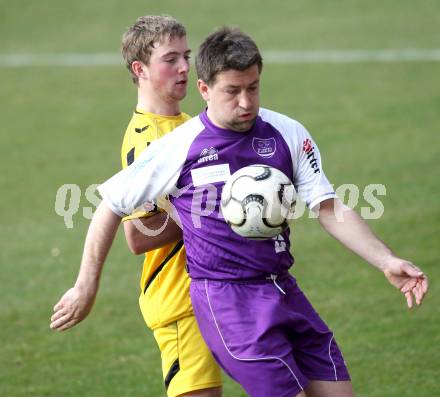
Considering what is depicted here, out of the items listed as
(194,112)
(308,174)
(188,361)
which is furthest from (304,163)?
(194,112)

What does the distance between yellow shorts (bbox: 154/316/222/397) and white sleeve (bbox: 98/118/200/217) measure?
91 centimetres

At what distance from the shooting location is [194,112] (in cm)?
1550

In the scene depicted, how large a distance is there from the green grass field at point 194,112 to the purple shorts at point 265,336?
202cm

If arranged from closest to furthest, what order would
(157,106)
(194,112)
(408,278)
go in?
(408,278)
(157,106)
(194,112)

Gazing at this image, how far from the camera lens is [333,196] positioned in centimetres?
524

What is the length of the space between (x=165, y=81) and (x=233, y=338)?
66.4 inches

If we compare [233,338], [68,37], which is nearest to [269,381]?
[233,338]

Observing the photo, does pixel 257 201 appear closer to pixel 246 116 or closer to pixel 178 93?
pixel 246 116

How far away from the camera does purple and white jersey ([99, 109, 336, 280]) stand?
5.12 meters

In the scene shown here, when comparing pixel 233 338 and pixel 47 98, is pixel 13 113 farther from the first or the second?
pixel 233 338

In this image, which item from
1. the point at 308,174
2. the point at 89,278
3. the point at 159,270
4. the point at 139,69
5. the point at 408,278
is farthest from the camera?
the point at 139,69

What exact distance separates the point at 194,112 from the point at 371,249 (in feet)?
34.9

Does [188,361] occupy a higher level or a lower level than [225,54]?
lower

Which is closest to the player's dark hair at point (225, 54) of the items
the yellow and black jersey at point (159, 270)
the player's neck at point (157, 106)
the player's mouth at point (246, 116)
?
the player's mouth at point (246, 116)
